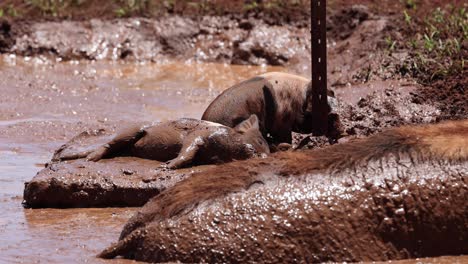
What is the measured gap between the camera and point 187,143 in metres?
8.77

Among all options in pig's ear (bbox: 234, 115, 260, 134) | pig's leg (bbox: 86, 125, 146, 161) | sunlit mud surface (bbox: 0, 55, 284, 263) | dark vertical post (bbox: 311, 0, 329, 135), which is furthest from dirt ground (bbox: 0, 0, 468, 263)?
pig's leg (bbox: 86, 125, 146, 161)

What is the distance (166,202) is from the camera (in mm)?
5980

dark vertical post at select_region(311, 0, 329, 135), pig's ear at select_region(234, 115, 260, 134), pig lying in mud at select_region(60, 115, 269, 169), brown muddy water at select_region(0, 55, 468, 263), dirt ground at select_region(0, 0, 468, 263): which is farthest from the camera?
dark vertical post at select_region(311, 0, 329, 135)

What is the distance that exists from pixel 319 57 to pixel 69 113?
4.72m

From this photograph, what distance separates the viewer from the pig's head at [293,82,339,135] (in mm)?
9820

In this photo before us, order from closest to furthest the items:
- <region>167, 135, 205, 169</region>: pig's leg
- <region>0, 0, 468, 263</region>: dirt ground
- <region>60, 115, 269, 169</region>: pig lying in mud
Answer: <region>0, 0, 468, 263</region>: dirt ground < <region>167, 135, 205, 169</region>: pig's leg < <region>60, 115, 269, 169</region>: pig lying in mud

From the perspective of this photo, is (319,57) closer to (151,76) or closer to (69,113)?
(69,113)

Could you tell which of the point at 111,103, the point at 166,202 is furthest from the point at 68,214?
the point at 111,103

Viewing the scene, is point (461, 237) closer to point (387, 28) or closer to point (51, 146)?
point (51, 146)

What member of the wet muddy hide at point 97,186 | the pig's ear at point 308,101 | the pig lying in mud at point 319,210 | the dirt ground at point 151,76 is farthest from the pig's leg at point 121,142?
the pig lying in mud at point 319,210

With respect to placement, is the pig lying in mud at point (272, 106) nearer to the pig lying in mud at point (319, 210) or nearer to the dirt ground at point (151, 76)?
the dirt ground at point (151, 76)

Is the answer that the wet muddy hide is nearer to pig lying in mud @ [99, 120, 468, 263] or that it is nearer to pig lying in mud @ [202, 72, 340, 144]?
pig lying in mud @ [202, 72, 340, 144]

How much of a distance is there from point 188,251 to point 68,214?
243 cm

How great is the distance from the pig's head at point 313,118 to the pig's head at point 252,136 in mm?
648
